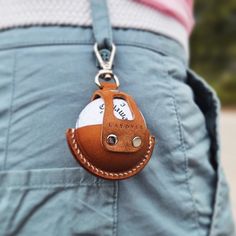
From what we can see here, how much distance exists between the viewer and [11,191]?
840mm

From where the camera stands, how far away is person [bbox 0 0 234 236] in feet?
2.77

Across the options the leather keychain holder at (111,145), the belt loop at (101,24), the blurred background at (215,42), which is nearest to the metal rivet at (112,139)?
the leather keychain holder at (111,145)

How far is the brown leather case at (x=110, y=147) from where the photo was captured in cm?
81

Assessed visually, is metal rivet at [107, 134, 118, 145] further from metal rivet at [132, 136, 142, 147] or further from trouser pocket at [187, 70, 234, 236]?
trouser pocket at [187, 70, 234, 236]

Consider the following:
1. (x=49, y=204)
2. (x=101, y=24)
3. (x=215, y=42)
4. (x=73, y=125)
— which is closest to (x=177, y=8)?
(x=101, y=24)

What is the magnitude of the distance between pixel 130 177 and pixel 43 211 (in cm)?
13

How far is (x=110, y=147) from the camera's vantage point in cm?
80

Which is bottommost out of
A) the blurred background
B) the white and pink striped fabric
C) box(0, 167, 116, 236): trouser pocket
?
box(0, 167, 116, 236): trouser pocket

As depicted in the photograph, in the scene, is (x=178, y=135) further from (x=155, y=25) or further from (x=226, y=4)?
(x=226, y=4)

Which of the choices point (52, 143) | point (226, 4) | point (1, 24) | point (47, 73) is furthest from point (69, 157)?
point (226, 4)

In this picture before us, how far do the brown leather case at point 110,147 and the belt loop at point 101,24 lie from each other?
0.12 metres

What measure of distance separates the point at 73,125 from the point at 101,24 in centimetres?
17

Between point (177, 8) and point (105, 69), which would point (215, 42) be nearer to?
point (177, 8)

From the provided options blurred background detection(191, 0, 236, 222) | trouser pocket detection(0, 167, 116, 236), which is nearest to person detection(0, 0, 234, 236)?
trouser pocket detection(0, 167, 116, 236)
